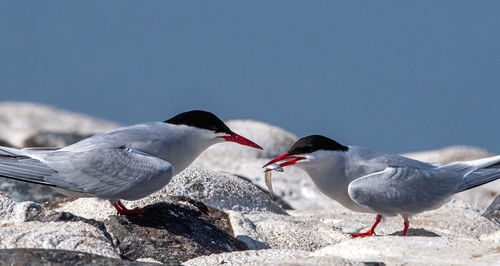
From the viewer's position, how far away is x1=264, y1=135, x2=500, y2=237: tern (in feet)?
19.0

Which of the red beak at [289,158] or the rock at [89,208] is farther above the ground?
the red beak at [289,158]

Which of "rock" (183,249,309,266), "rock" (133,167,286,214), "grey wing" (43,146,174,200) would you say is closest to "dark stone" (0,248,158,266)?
"rock" (183,249,309,266)

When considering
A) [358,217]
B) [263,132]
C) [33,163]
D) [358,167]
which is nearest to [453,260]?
[358,167]

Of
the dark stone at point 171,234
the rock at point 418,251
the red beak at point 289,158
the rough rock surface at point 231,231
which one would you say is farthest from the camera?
the red beak at point 289,158

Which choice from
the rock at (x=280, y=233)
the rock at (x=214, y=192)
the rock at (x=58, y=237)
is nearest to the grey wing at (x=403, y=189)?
the rock at (x=280, y=233)

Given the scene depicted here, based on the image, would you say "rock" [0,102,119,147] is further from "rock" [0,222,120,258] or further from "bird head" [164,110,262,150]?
"rock" [0,222,120,258]

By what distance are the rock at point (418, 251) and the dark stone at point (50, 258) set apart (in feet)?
3.95

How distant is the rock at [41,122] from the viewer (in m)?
15.8

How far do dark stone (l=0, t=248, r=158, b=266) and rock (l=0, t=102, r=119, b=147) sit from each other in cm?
1122

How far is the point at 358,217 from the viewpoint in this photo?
7.80 metres

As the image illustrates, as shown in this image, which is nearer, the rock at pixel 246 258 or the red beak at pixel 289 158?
the rock at pixel 246 258

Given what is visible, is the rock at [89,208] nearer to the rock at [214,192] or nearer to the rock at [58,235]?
the rock at [214,192]

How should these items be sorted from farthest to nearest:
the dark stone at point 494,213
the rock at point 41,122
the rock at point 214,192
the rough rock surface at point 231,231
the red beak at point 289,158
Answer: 1. the rock at point 41,122
2. the dark stone at point 494,213
3. the rock at point 214,192
4. the red beak at point 289,158
5. the rough rock surface at point 231,231

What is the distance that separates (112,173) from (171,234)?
0.58 meters
